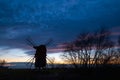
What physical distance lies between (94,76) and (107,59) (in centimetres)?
2896

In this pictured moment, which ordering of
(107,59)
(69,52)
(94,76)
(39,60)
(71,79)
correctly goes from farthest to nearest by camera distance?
1. (69,52)
2. (107,59)
3. (39,60)
4. (94,76)
5. (71,79)

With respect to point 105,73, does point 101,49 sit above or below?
above

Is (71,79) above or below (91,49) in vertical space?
below

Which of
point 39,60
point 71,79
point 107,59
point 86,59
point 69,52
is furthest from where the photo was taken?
point 69,52

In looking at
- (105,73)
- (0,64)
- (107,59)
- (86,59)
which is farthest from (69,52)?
(0,64)

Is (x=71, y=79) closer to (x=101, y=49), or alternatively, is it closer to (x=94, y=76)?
(x=94, y=76)

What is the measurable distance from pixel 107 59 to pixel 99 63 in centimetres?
349

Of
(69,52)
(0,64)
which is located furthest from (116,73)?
(0,64)

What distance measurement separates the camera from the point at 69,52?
8612 centimetres

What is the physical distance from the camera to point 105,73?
49.5 m

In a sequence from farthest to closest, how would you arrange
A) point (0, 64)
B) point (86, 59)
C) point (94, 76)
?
point (0, 64)
point (86, 59)
point (94, 76)

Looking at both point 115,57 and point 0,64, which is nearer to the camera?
point 115,57

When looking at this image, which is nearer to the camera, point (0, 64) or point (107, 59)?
point (107, 59)

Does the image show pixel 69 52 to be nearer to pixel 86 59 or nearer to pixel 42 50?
pixel 86 59
